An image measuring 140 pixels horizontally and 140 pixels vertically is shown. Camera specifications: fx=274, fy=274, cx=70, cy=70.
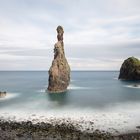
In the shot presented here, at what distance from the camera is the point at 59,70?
333 feet

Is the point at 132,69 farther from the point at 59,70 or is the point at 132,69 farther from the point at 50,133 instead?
the point at 50,133

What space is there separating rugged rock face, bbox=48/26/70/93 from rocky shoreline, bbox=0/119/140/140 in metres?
49.4

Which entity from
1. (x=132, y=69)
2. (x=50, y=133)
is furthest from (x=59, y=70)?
(x=132, y=69)

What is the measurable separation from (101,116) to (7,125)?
20.1 meters

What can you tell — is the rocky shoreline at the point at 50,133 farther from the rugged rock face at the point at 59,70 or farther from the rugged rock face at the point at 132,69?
the rugged rock face at the point at 132,69

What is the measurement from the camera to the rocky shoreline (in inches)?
1617

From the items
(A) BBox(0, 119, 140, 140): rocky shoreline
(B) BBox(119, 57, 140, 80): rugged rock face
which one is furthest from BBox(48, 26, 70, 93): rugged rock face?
(B) BBox(119, 57, 140, 80): rugged rock face

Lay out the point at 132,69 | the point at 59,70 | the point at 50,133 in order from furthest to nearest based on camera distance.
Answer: the point at 132,69 < the point at 59,70 < the point at 50,133

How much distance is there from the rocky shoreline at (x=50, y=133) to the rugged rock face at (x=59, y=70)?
162 feet

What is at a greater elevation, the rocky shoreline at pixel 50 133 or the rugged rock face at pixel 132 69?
the rugged rock face at pixel 132 69

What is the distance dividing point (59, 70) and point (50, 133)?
58.9m

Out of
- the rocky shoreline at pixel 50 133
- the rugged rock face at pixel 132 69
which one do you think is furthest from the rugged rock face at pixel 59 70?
the rugged rock face at pixel 132 69

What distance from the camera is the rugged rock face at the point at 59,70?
9956 cm

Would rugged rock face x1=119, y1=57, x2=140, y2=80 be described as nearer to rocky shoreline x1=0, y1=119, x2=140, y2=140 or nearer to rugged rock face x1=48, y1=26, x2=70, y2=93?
rugged rock face x1=48, y1=26, x2=70, y2=93
